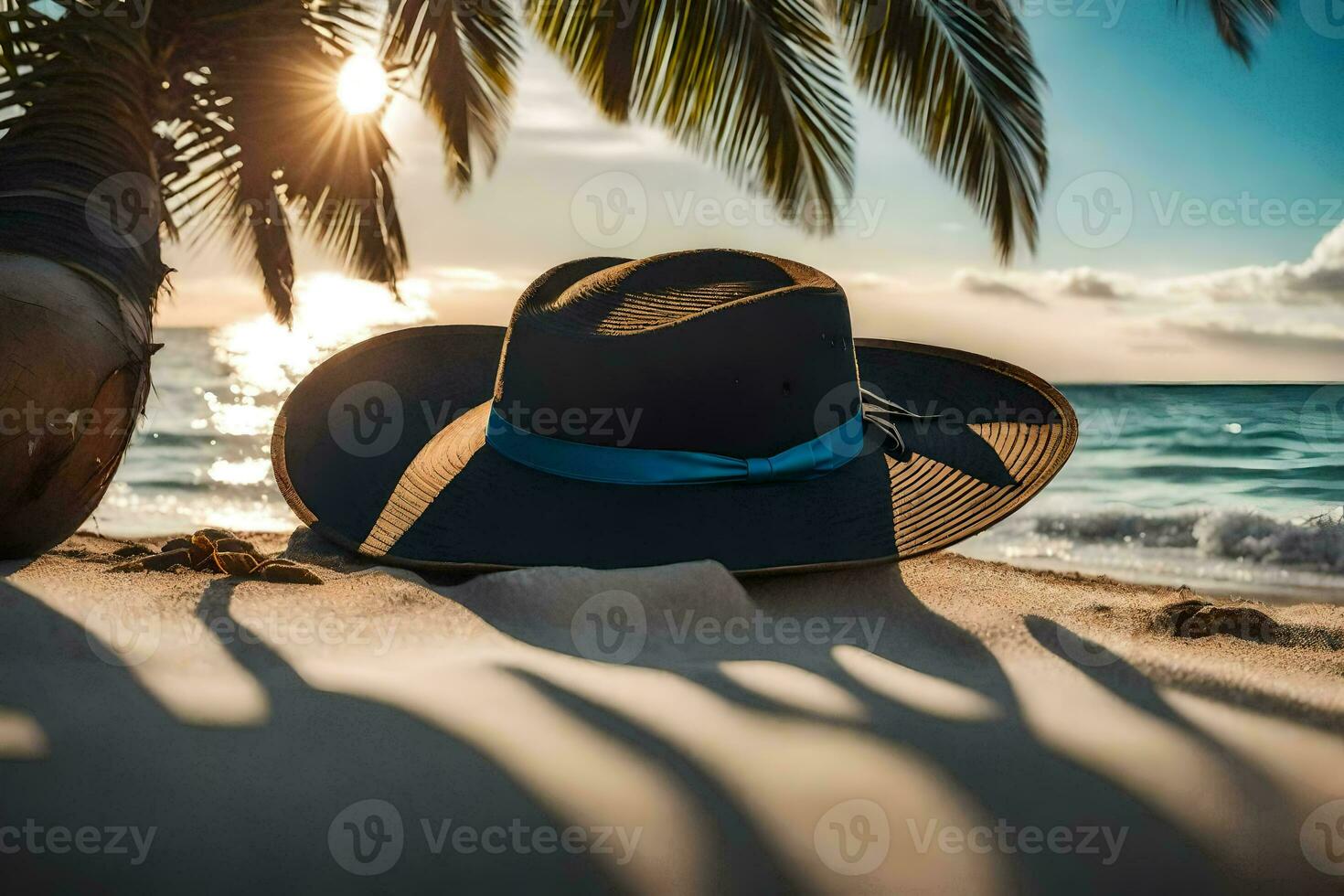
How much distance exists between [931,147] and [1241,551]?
2.67m

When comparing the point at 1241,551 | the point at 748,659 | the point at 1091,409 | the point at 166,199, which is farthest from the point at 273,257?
the point at 1091,409

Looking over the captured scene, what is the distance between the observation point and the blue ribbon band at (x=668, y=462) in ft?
7.83

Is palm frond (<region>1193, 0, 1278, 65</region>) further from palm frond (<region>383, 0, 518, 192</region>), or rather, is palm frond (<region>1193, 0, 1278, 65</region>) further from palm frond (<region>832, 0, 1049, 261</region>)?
palm frond (<region>383, 0, 518, 192</region>)

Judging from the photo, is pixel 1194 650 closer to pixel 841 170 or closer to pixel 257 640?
pixel 257 640

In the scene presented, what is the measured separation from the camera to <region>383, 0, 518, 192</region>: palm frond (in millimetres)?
4488

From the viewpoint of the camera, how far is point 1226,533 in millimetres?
5410
